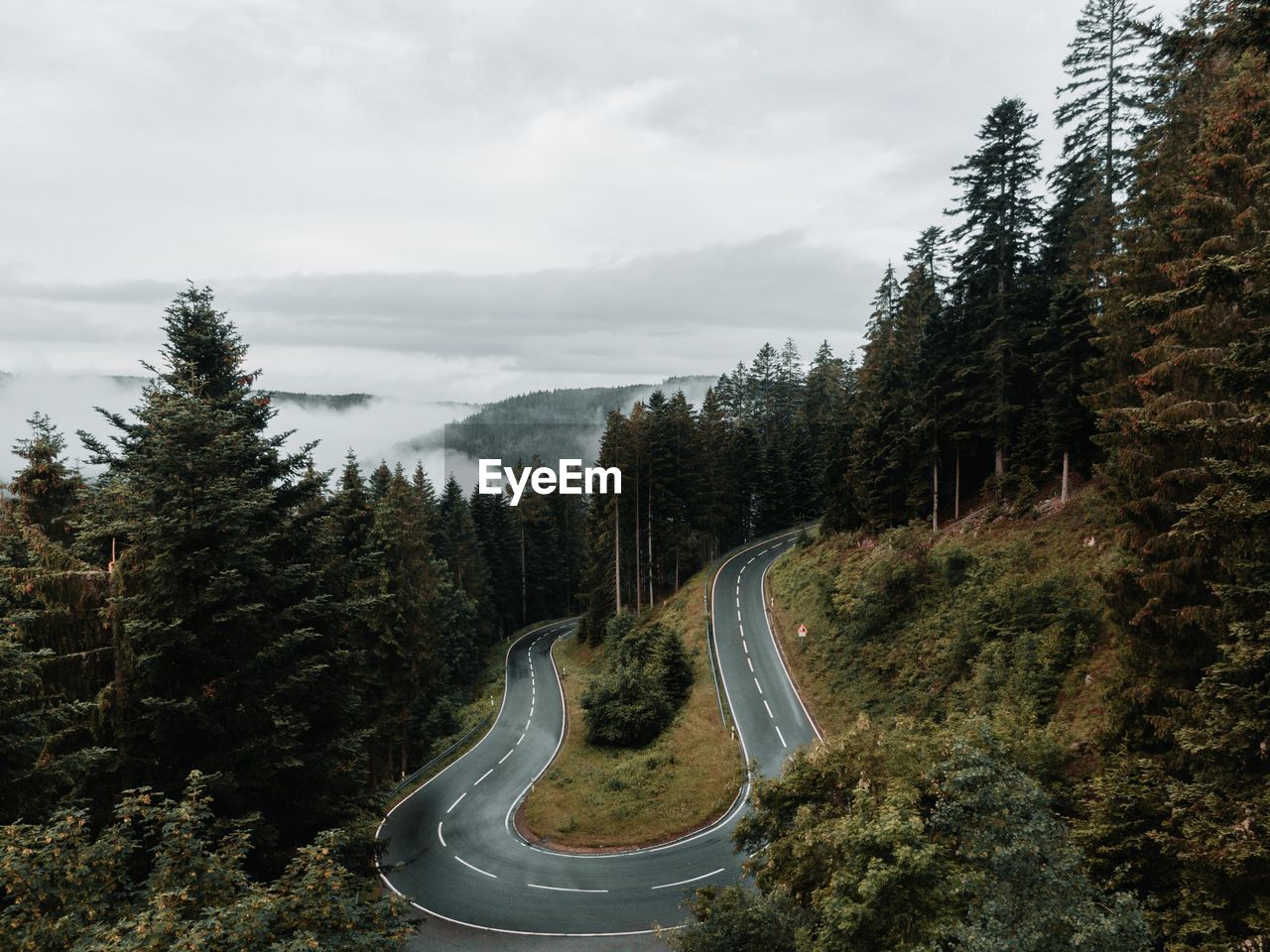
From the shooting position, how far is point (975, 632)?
80.7ft

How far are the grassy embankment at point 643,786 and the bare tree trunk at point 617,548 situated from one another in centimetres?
1472

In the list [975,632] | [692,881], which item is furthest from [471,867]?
[975,632]

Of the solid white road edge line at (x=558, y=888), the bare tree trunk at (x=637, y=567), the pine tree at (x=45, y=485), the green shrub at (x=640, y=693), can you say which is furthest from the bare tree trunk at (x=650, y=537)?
the pine tree at (x=45, y=485)

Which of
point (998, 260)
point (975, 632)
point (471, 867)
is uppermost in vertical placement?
point (998, 260)

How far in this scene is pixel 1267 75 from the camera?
40.2ft

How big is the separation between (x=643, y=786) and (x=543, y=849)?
4.99 m

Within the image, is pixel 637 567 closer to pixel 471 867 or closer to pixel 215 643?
pixel 471 867

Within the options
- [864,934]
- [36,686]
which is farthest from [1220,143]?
[36,686]

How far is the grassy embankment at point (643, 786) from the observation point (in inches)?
1023

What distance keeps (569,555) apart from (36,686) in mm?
68001

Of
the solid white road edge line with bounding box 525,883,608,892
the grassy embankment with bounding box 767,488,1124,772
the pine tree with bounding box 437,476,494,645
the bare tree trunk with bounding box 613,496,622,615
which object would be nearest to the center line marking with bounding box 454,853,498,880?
the solid white road edge line with bounding box 525,883,608,892

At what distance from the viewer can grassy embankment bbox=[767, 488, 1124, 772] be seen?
19.1 meters

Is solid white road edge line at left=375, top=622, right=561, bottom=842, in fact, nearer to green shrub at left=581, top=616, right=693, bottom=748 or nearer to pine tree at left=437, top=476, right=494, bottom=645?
pine tree at left=437, top=476, right=494, bottom=645

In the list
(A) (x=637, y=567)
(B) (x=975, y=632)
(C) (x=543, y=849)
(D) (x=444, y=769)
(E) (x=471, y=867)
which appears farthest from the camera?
(A) (x=637, y=567)
